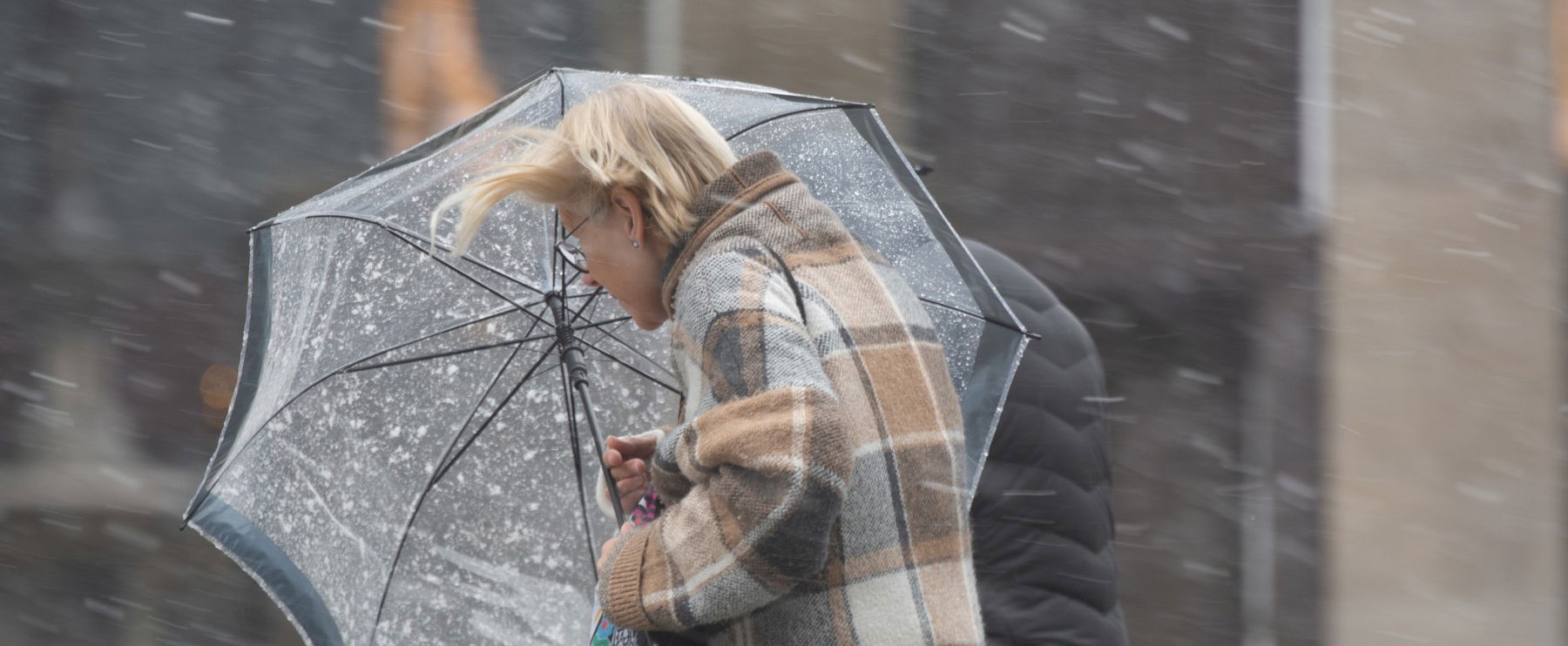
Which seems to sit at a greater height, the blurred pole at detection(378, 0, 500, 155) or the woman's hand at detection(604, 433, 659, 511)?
the woman's hand at detection(604, 433, 659, 511)

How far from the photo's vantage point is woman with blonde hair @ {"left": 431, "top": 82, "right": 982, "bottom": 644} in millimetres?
1647

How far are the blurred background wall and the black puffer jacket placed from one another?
2691 mm

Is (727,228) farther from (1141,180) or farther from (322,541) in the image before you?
(1141,180)

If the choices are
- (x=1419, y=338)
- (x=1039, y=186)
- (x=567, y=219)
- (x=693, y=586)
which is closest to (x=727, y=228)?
(x=567, y=219)

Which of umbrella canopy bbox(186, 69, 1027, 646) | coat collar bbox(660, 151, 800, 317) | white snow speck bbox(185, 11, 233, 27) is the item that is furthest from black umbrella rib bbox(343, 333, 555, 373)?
white snow speck bbox(185, 11, 233, 27)

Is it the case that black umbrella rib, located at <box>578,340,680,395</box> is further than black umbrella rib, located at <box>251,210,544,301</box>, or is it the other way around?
black umbrella rib, located at <box>578,340,680,395</box>

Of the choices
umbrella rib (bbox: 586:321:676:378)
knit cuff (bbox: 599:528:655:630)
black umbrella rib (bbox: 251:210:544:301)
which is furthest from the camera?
umbrella rib (bbox: 586:321:676:378)

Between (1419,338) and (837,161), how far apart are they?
3.86m

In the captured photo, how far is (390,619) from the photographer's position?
242 cm

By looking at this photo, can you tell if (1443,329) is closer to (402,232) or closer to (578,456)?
(578,456)

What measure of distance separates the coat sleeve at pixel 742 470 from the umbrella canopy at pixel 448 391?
564 millimetres

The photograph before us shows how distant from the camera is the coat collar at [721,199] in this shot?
1838mm

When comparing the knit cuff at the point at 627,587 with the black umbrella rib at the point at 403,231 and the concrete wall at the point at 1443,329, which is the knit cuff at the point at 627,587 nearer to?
the black umbrella rib at the point at 403,231

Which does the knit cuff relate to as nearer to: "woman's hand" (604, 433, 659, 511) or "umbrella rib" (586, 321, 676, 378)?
"woman's hand" (604, 433, 659, 511)
